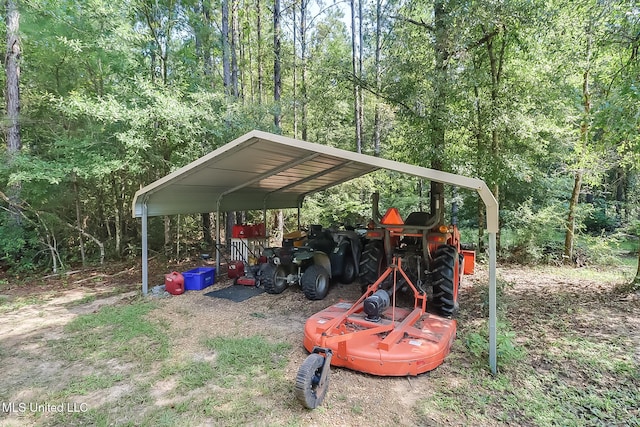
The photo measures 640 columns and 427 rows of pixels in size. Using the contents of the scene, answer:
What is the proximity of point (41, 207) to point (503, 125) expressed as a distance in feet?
31.2

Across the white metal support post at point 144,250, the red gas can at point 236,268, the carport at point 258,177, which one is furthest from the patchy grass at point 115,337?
the red gas can at point 236,268

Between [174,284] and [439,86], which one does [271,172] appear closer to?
[174,284]

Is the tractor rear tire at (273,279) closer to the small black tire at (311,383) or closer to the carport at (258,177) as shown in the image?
the carport at (258,177)

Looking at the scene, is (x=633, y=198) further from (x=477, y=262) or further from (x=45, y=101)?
(x=45, y=101)

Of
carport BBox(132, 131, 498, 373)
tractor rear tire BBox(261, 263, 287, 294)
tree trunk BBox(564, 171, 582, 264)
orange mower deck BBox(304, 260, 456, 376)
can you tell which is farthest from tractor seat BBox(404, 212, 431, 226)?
tree trunk BBox(564, 171, 582, 264)

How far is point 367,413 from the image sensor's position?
2480mm

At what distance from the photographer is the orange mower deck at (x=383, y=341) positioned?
2.92 meters

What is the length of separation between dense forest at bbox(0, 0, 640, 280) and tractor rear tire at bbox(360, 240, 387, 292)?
206 cm

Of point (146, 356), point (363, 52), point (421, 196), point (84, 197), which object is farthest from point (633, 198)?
point (84, 197)

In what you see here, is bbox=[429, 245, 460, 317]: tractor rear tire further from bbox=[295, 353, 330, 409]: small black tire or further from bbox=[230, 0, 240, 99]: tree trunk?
bbox=[230, 0, 240, 99]: tree trunk

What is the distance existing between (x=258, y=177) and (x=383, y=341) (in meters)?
4.23

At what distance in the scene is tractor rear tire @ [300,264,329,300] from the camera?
523cm

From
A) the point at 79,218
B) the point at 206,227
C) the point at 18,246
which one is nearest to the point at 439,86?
the point at 206,227

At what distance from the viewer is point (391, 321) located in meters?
3.51
